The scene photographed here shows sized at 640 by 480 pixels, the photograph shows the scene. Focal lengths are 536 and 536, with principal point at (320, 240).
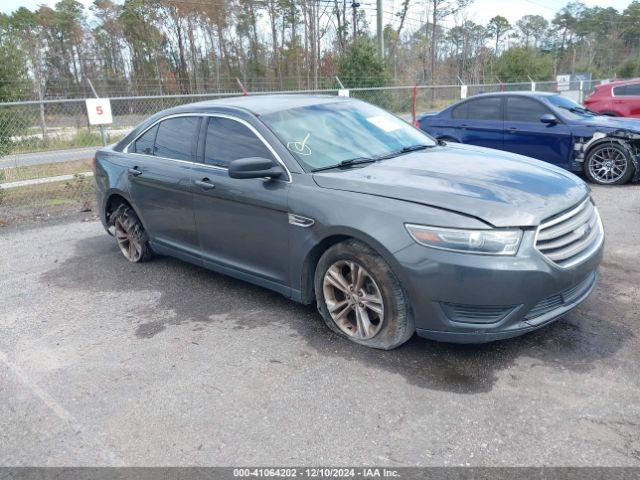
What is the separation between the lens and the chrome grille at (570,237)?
3125mm

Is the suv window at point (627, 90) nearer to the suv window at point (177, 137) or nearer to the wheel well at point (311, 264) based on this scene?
the suv window at point (177, 137)

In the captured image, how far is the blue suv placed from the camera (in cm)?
819

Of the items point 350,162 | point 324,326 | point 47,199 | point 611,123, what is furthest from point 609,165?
point 47,199

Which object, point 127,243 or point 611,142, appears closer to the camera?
point 127,243

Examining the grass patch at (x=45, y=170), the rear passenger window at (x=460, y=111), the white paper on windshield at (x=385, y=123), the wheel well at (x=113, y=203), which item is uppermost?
the white paper on windshield at (x=385, y=123)

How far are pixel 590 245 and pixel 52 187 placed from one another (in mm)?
9922

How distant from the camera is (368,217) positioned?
333cm

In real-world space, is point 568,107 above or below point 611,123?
above

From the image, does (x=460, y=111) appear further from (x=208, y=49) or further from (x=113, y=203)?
(x=208, y=49)

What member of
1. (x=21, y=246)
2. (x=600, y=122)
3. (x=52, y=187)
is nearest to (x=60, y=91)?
(x=52, y=187)

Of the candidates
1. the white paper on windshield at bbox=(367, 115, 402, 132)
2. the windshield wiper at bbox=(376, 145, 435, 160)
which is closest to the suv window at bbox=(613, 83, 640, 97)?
the white paper on windshield at bbox=(367, 115, 402, 132)

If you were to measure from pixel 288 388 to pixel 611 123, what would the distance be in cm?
748

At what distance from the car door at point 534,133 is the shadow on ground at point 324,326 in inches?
195

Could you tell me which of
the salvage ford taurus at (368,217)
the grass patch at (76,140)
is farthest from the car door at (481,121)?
the grass patch at (76,140)
